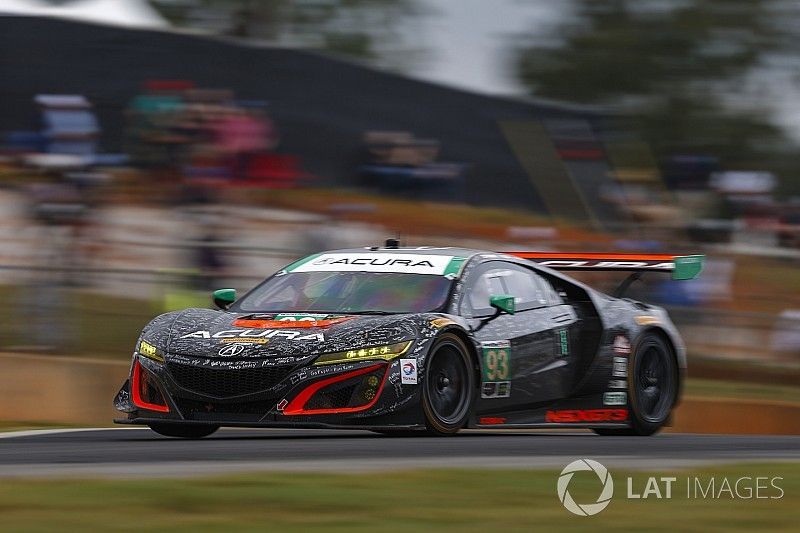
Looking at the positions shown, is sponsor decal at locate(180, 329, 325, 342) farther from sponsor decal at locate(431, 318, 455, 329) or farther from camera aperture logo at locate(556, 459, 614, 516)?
camera aperture logo at locate(556, 459, 614, 516)

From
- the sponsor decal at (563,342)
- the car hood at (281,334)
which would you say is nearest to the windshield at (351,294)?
the car hood at (281,334)

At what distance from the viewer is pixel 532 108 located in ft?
76.7

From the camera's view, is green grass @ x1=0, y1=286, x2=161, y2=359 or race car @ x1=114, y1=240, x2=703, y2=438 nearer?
race car @ x1=114, y1=240, x2=703, y2=438

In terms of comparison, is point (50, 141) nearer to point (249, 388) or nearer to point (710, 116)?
point (249, 388)

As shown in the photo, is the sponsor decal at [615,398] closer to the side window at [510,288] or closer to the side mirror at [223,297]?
the side window at [510,288]

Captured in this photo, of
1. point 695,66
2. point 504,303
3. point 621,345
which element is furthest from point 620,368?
point 695,66

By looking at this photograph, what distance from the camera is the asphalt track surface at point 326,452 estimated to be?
6.98 meters

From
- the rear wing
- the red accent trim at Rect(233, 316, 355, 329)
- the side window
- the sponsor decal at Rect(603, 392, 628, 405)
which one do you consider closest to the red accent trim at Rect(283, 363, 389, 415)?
the red accent trim at Rect(233, 316, 355, 329)

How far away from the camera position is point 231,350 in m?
8.83

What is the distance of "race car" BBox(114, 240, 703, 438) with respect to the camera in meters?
8.75

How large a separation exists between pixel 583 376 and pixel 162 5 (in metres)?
26.7

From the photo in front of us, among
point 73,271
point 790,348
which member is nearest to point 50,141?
point 73,271

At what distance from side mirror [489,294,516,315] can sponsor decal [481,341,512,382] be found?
0.65 ft

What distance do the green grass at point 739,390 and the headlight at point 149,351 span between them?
259 inches
